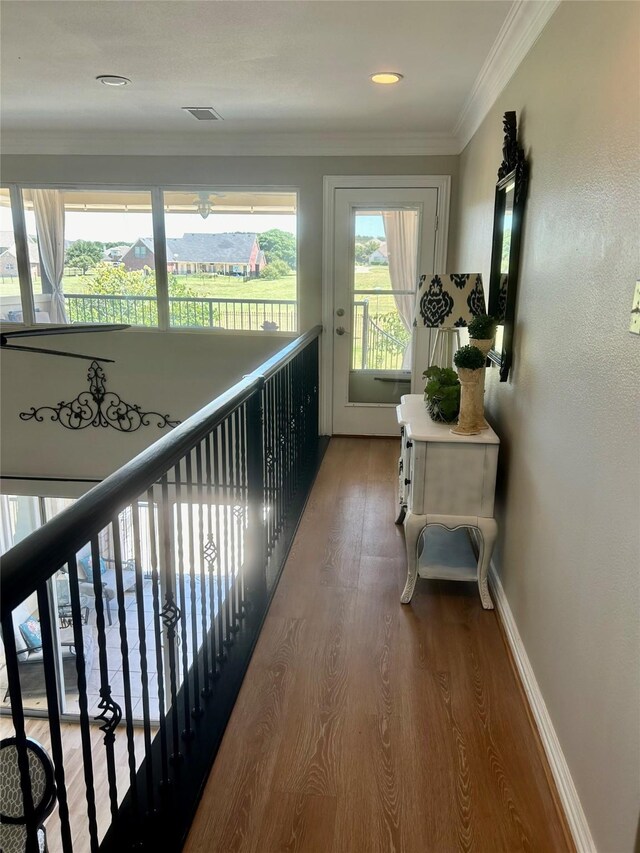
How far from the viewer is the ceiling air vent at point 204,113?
372cm

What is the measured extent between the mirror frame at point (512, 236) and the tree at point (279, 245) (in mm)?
2269

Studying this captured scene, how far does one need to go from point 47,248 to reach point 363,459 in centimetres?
318

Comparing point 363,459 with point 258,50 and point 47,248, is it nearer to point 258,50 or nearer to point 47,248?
point 258,50

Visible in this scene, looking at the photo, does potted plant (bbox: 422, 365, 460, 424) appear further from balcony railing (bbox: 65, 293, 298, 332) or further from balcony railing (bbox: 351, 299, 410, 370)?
balcony railing (bbox: 65, 293, 298, 332)

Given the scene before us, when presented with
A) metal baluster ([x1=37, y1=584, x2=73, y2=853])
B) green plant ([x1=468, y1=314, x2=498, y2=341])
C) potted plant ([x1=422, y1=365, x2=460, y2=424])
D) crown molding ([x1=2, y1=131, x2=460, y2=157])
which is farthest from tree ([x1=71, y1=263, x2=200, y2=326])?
metal baluster ([x1=37, y1=584, x2=73, y2=853])

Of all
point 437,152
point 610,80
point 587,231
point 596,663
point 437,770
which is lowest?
point 437,770

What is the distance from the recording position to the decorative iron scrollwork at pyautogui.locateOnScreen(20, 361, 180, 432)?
16.6ft

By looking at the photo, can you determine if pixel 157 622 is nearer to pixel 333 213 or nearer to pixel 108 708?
pixel 108 708

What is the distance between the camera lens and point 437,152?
437cm

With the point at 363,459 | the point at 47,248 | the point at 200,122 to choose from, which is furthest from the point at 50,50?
the point at 363,459

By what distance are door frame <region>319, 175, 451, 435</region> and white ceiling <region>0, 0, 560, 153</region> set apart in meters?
0.24

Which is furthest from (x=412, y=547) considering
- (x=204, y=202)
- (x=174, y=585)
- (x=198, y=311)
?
(x=204, y=202)

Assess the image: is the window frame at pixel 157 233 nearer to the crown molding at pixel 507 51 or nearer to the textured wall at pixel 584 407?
the crown molding at pixel 507 51

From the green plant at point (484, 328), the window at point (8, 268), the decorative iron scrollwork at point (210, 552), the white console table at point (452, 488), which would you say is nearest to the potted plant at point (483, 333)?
the green plant at point (484, 328)
